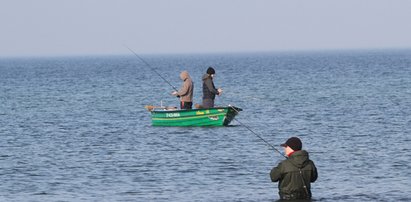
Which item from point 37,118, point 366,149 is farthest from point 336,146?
point 37,118

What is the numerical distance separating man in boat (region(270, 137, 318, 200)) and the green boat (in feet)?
54.7

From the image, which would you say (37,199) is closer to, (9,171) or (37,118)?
(9,171)

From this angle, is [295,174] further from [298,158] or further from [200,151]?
[200,151]

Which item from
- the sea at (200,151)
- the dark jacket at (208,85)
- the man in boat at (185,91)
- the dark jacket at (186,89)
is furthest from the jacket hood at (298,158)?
the dark jacket at (186,89)

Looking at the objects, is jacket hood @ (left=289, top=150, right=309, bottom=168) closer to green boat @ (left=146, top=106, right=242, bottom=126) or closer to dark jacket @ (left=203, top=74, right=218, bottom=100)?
dark jacket @ (left=203, top=74, right=218, bottom=100)

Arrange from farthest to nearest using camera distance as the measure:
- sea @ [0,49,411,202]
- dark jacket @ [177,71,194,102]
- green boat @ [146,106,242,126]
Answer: green boat @ [146,106,242,126] → dark jacket @ [177,71,194,102] → sea @ [0,49,411,202]

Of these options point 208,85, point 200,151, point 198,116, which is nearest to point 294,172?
point 200,151

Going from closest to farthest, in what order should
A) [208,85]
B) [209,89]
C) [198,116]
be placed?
[208,85] < [209,89] < [198,116]

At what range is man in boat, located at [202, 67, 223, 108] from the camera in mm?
32875

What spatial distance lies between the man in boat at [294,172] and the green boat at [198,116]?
1666 centimetres

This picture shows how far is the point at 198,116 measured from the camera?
3481 centimetres

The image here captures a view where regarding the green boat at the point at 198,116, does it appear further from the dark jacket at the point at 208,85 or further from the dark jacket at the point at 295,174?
the dark jacket at the point at 295,174

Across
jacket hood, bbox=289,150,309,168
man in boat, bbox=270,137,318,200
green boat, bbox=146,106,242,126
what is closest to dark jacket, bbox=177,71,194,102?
green boat, bbox=146,106,242,126

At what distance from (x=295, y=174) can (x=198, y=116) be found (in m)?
17.5
